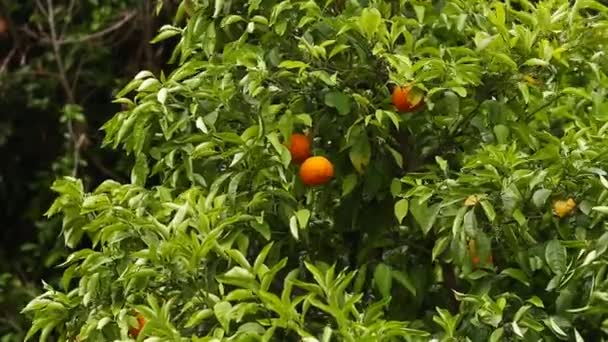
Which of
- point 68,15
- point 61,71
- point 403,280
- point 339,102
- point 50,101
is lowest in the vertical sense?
point 50,101

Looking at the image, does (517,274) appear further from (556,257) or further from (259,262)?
(259,262)

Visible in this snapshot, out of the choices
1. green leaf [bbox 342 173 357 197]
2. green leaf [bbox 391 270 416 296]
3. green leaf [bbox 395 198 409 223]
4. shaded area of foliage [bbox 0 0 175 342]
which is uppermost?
green leaf [bbox 395 198 409 223]

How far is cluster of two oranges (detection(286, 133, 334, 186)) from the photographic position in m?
1.68

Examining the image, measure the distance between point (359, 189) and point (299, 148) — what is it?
140mm

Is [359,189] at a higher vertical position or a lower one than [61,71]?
higher

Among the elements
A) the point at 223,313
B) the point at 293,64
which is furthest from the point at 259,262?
the point at 293,64

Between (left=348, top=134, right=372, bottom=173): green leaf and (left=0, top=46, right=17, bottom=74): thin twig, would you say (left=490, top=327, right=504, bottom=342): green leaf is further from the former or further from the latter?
(left=0, top=46, right=17, bottom=74): thin twig

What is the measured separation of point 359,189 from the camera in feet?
5.85

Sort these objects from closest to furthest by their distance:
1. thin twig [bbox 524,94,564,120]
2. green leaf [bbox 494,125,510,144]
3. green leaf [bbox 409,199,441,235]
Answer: green leaf [bbox 409,199,441,235]
green leaf [bbox 494,125,510,144]
thin twig [bbox 524,94,564,120]

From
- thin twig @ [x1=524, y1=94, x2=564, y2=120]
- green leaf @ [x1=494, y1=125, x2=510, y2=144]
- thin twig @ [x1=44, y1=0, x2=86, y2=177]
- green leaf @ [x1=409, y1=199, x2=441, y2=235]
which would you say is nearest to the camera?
green leaf @ [x1=409, y1=199, x2=441, y2=235]

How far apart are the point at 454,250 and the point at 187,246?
37 cm

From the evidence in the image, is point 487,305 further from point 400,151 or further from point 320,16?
point 320,16

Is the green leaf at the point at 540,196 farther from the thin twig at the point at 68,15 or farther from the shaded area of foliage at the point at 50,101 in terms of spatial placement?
the thin twig at the point at 68,15

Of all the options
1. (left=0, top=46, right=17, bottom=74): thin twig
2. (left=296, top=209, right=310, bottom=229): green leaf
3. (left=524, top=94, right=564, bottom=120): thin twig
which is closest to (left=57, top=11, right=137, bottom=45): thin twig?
(left=0, top=46, right=17, bottom=74): thin twig
